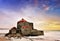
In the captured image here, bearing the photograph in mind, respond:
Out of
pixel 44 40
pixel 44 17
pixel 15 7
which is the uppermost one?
pixel 15 7

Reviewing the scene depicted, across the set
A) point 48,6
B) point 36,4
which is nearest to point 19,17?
point 36,4

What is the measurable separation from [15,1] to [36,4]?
31 cm

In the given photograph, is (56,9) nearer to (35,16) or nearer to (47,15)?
(47,15)

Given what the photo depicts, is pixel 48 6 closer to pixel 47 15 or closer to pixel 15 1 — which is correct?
pixel 47 15

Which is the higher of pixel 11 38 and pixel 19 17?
pixel 19 17

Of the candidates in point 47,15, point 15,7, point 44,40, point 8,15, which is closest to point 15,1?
point 15,7

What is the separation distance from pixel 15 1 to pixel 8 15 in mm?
228

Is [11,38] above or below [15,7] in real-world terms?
below

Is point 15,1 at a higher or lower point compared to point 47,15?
higher

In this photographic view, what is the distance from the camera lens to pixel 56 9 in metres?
2.18

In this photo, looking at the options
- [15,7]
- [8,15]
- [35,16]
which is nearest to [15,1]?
[15,7]

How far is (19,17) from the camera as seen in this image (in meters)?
2.15

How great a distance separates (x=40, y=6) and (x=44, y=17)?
0.56 ft

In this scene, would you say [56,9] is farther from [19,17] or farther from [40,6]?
[19,17]
